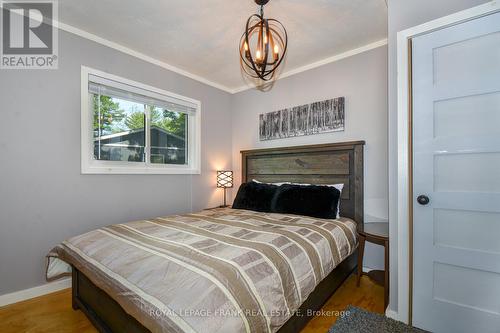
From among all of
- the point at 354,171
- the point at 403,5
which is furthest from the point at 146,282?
the point at 403,5

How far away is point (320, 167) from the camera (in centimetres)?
283

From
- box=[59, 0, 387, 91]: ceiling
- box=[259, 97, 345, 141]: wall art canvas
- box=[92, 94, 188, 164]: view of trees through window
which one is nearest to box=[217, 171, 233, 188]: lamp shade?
box=[92, 94, 188, 164]: view of trees through window

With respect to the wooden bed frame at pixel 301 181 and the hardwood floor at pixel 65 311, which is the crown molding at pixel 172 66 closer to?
the wooden bed frame at pixel 301 181

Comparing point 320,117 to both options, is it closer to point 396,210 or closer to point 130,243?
point 396,210

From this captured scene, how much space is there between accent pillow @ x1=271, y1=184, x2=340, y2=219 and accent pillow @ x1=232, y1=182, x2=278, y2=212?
9 cm

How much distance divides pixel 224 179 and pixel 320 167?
153 cm

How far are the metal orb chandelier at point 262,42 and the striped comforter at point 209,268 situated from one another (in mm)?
1278

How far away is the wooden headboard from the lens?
2.56m

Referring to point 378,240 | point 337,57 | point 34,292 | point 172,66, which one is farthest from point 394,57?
point 34,292

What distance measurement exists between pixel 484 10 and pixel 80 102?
3.30 meters

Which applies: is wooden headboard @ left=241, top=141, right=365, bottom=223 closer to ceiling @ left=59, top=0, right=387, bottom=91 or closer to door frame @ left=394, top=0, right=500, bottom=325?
door frame @ left=394, top=0, right=500, bottom=325

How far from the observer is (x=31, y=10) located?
201 centimetres

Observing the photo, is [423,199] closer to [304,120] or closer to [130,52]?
[304,120]

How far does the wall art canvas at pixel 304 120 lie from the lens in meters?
2.79
